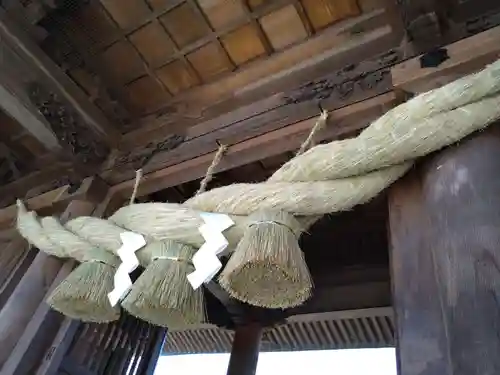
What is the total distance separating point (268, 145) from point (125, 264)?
0.73 metres

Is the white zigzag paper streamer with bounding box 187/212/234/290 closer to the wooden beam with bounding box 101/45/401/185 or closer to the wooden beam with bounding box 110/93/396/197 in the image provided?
the wooden beam with bounding box 110/93/396/197

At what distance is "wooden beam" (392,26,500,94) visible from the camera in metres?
1.50

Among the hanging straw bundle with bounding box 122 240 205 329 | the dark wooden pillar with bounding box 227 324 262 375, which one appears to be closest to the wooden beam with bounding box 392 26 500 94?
the hanging straw bundle with bounding box 122 240 205 329

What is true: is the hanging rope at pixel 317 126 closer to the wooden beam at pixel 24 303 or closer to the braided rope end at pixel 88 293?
the braided rope end at pixel 88 293

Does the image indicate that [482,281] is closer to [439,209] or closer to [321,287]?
[439,209]

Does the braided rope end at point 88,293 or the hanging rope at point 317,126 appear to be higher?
the hanging rope at point 317,126

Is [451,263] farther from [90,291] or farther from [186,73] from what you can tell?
[186,73]

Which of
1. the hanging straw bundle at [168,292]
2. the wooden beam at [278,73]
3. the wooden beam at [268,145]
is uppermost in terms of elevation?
the wooden beam at [278,73]

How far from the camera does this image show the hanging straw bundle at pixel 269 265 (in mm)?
1229

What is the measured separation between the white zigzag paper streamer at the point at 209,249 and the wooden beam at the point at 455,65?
72cm

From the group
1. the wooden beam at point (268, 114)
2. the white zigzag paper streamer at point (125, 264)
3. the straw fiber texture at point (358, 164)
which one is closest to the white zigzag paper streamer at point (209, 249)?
the straw fiber texture at point (358, 164)

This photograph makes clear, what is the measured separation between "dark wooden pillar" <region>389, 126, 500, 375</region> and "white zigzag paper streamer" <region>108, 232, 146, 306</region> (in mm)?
790

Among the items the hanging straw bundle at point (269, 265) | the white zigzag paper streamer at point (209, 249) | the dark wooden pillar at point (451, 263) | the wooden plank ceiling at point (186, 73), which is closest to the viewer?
the dark wooden pillar at point (451, 263)

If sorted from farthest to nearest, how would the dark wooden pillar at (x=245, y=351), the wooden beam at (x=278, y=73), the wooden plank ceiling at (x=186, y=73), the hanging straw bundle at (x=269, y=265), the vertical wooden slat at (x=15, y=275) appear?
the dark wooden pillar at (x=245, y=351) < the vertical wooden slat at (x=15, y=275) < the wooden beam at (x=278, y=73) < the wooden plank ceiling at (x=186, y=73) < the hanging straw bundle at (x=269, y=265)
